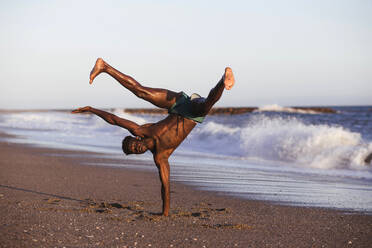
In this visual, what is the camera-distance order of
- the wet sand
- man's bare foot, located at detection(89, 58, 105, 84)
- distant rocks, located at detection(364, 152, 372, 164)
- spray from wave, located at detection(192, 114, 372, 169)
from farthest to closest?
spray from wave, located at detection(192, 114, 372, 169)
distant rocks, located at detection(364, 152, 372, 164)
man's bare foot, located at detection(89, 58, 105, 84)
the wet sand

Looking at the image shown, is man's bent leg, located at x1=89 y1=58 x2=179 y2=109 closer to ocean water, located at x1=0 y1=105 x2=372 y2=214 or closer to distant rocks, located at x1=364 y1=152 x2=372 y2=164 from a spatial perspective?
ocean water, located at x1=0 y1=105 x2=372 y2=214

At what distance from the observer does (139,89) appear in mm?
5500

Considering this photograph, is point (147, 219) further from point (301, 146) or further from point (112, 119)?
point (301, 146)

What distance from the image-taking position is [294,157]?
14.8 m

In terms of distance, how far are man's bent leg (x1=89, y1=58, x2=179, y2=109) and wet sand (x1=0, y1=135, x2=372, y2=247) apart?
1489 millimetres

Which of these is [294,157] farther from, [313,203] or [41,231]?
[41,231]

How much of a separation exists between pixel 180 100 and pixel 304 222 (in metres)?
2.23

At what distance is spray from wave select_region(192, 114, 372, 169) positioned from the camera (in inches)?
521

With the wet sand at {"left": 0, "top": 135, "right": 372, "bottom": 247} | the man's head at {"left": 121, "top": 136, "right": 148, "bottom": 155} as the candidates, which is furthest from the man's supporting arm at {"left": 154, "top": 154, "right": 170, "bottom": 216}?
the man's head at {"left": 121, "top": 136, "right": 148, "bottom": 155}

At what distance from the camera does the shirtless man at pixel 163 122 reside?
543 cm

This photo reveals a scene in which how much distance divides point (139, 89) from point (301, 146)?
1089 cm

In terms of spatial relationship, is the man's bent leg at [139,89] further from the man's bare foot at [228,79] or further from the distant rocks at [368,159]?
the distant rocks at [368,159]

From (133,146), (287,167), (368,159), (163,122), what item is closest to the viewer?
(133,146)

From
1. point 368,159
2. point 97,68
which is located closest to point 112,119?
point 97,68
